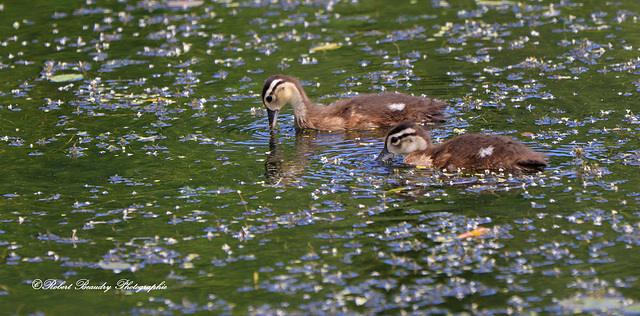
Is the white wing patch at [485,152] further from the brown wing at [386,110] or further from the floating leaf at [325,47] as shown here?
the floating leaf at [325,47]

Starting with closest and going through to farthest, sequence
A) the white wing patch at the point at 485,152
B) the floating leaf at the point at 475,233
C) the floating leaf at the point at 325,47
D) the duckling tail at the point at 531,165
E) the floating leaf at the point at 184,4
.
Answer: the floating leaf at the point at 475,233, the duckling tail at the point at 531,165, the white wing patch at the point at 485,152, the floating leaf at the point at 325,47, the floating leaf at the point at 184,4

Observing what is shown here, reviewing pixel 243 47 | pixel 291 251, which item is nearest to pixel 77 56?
pixel 243 47

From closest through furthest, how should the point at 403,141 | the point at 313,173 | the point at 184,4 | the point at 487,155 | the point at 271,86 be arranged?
the point at 487,155 < the point at 313,173 < the point at 403,141 < the point at 271,86 < the point at 184,4

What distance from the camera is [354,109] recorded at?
1334 cm

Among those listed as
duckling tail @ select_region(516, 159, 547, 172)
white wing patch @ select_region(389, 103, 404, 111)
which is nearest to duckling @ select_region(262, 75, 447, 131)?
white wing patch @ select_region(389, 103, 404, 111)

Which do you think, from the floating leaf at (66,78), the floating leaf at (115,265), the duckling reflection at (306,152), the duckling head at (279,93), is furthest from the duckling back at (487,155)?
the floating leaf at (66,78)

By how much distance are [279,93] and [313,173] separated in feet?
10.6

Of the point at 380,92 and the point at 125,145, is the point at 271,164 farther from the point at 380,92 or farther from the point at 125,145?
the point at 380,92

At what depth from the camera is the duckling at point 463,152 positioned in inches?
407

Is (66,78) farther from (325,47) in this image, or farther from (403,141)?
(403,141)

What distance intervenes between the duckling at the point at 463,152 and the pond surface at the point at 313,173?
19 centimetres

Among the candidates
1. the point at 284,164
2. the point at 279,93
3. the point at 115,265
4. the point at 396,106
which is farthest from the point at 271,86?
the point at 115,265

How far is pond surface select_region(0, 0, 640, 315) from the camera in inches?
296

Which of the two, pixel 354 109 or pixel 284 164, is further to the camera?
pixel 354 109
